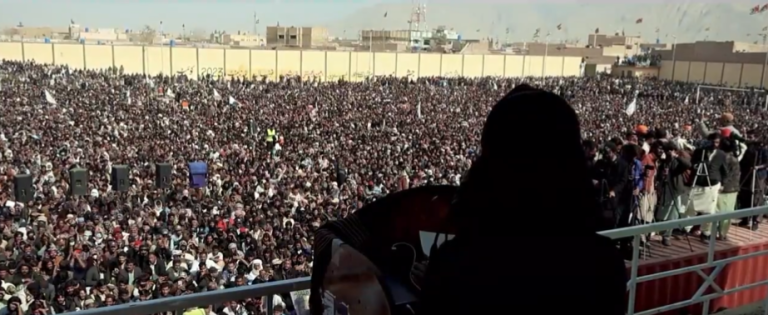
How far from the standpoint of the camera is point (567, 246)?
1122 millimetres

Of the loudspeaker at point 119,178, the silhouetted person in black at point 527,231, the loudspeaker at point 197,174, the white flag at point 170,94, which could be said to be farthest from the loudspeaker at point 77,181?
the white flag at point 170,94

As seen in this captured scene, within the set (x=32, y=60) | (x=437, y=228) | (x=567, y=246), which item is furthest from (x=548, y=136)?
(x=32, y=60)

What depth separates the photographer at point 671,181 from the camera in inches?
257

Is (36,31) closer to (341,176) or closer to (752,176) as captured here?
(341,176)

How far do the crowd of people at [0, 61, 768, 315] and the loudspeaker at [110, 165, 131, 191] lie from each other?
12 centimetres

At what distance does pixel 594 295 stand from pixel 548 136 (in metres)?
0.28

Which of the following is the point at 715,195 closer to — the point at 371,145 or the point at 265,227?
the point at 265,227

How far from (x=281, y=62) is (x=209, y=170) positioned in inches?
1466

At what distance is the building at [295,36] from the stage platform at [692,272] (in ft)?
230

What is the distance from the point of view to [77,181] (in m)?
11.5

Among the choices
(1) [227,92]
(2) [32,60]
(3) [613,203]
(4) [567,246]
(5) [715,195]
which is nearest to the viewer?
(4) [567,246]

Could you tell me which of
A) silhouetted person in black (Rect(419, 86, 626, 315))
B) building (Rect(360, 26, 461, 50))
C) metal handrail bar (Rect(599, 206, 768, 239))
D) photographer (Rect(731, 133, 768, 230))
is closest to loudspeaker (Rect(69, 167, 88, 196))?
photographer (Rect(731, 133, 768, 230))

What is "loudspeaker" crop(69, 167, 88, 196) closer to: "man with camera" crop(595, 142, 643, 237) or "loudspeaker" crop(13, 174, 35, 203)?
"loudspeaker" crop(13, 174, 35, 203)

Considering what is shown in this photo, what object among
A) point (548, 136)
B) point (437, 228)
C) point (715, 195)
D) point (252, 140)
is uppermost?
point (548, 136)
